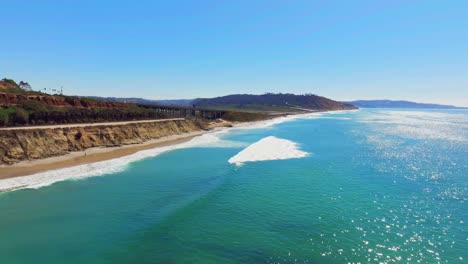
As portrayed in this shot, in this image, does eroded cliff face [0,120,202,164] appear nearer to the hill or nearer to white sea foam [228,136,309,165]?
the hill

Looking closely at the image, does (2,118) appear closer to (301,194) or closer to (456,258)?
(301,194)

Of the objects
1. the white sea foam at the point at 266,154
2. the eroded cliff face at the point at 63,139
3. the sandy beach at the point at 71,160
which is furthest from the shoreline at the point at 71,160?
the white sea foam at the point at 266,154

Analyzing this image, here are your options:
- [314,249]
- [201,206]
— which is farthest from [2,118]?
[314,249]

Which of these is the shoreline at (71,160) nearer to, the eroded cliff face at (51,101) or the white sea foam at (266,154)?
the white sea foam at (266,154)

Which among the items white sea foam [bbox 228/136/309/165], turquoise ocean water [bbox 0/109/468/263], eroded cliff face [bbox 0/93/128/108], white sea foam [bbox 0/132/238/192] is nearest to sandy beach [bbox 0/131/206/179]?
white sea foam [bbox 0/132/238/192]

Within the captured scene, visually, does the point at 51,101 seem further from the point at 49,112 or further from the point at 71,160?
the point at 71,160
